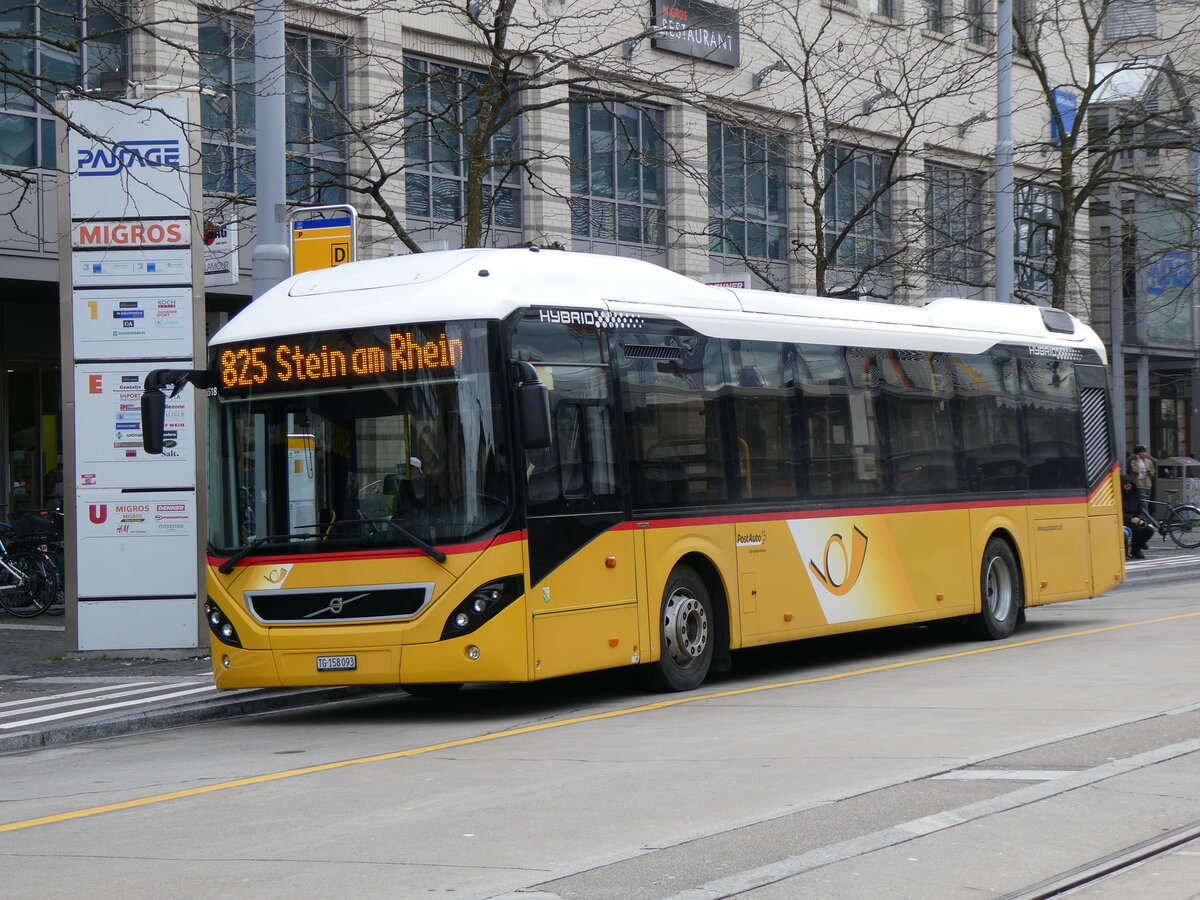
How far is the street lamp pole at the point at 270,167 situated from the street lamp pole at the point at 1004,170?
12.3 m

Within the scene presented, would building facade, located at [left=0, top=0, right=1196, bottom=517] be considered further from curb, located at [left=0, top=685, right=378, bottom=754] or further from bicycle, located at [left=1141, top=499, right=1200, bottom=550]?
bicycle, located at [left=1141, top=499, right=1200, bottom=550]

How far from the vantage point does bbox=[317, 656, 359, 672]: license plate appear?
11133 mm

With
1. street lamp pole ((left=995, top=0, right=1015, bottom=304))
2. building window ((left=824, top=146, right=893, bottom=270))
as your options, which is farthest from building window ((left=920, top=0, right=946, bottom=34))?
street lamp pole ((left=995, top=0, right=1015, bottom=304))

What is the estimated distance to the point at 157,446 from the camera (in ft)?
38.4

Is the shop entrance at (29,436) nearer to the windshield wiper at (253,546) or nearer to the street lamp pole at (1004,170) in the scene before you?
the street lamp pole at (1004,170)

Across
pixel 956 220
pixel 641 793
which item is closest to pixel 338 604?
pixel 641 793

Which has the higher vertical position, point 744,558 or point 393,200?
point 393,200

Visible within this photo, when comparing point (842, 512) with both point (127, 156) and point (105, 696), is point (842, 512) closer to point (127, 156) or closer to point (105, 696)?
point (105, 696)

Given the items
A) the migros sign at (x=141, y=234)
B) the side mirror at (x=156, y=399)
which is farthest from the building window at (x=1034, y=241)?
the side mirror at (x=156, y=399)

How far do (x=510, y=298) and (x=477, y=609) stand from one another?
6.67 feet

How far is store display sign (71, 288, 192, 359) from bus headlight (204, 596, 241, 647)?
409cm

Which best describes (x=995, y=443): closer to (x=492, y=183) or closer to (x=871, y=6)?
(x=492, y=183)

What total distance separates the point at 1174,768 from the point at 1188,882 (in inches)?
93.8

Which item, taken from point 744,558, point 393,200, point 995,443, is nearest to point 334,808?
point 744,558
